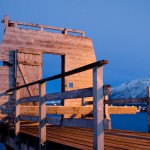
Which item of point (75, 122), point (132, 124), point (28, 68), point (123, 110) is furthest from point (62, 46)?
point (132, 124)

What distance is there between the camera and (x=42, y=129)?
6.49 meters

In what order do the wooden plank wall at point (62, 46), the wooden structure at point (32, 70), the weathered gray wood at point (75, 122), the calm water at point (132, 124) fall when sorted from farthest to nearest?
the calm water at point (132, 124), the wooden plank wall at point (62, 46), the wooden structure at point (32, 70), the weathered gray wood at point (75, 122)

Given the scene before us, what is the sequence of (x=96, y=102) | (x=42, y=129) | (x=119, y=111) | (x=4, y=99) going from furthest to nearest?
(x=4, y=99), (x=119, y=111), (x=42, y=129), (x=96, y=102)

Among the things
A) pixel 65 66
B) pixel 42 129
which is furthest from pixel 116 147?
pixel 65 66

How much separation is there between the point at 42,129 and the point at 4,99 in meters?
6.69

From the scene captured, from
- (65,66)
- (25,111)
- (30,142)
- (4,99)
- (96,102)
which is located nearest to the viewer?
(96,102)

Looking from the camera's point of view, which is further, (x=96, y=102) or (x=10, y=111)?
(x=10, y=111)

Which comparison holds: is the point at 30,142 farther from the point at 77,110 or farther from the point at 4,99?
the point at 4,99

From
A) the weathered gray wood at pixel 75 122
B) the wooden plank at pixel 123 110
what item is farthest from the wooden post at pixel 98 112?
the wooden plank at pixel 123 110

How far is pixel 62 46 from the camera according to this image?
14.7 meters

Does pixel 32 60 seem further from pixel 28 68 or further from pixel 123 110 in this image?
pixel 123 110

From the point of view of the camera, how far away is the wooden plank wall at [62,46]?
13341 mm

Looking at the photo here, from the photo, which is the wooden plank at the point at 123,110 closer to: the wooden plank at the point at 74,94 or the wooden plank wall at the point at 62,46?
the wooden plank wall at the point at 62,46

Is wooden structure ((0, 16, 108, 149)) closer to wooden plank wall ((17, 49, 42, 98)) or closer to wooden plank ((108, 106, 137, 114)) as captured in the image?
wooden plank wall ((17, 49, 42, 98))
